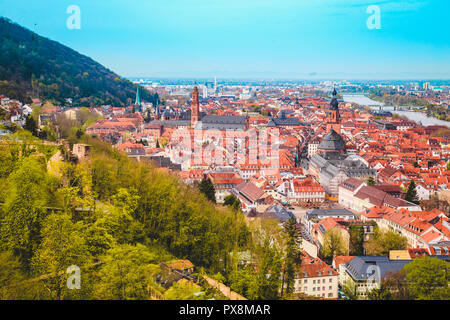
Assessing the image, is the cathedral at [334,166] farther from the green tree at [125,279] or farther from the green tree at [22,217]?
the green tree at [125,279]

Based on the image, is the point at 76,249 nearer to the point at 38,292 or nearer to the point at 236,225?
the point at 38,292

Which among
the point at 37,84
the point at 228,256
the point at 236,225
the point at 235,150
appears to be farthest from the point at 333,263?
the point at 37,84

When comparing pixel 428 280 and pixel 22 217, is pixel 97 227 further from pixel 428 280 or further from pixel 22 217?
pixel 428 280

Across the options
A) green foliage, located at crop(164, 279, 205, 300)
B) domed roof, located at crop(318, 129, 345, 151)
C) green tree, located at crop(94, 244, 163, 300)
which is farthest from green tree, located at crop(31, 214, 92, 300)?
domed roof, located at crop(318, 129, 345, 151)

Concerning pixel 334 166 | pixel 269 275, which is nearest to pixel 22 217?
pixel 269 275

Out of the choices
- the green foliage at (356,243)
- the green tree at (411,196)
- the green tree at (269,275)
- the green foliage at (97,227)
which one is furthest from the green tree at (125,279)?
the green tree at (411,196)

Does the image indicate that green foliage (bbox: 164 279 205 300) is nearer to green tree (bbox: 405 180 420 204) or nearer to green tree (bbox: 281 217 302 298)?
green tree (bbox: 281 217 302 298)
